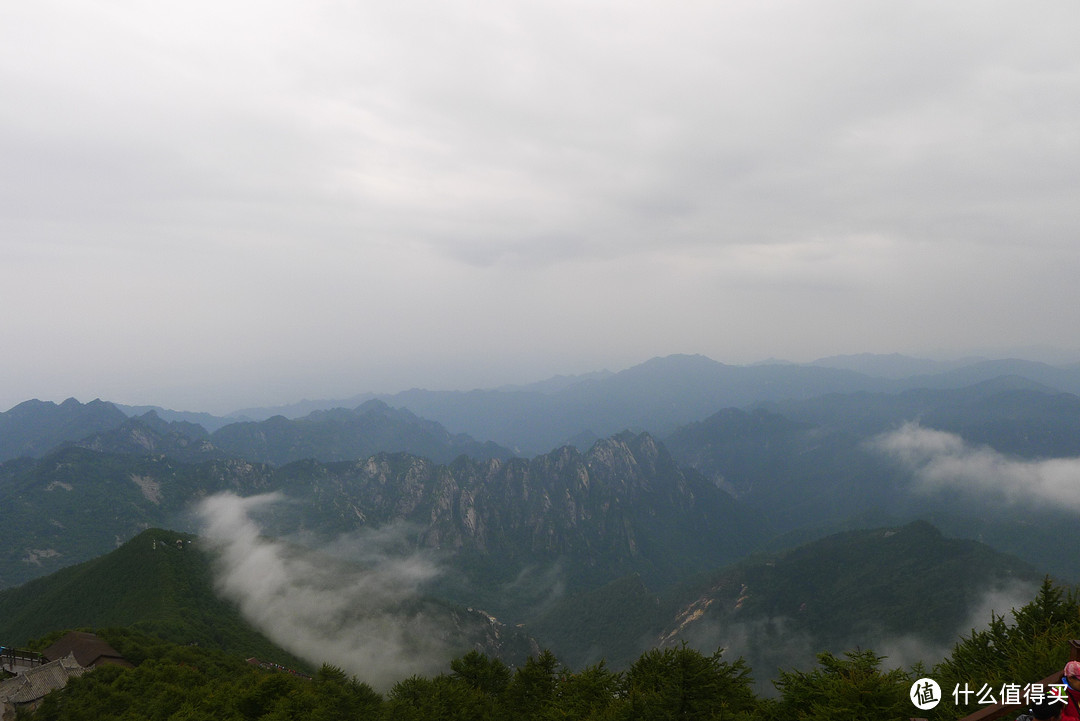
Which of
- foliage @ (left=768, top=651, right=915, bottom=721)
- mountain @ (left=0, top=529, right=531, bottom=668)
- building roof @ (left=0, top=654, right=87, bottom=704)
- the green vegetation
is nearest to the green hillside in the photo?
mountain @ (left=0, top=529, right=531, bottom=668)

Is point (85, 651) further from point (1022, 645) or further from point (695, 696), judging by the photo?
point (1022, 645)

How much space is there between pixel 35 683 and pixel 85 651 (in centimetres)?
1381

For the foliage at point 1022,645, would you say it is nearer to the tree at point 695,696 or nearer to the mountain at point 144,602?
the tree at point 695,696

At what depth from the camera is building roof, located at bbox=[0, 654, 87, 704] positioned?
2383 inches

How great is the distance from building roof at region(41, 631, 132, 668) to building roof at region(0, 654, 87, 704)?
7.15 meters

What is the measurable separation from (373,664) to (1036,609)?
19717 cm

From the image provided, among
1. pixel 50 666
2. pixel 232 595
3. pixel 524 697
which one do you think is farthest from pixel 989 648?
pixel 232 595

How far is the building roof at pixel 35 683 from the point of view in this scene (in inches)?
2383

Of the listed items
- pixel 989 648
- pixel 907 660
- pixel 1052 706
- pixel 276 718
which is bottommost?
pixel 907 660

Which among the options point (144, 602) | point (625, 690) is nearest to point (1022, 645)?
point (625, 690)

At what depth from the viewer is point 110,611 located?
14225 centimetres

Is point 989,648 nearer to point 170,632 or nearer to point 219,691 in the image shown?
point 219,691

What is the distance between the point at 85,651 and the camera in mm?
74750

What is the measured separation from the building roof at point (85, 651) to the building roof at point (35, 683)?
23.5ft
